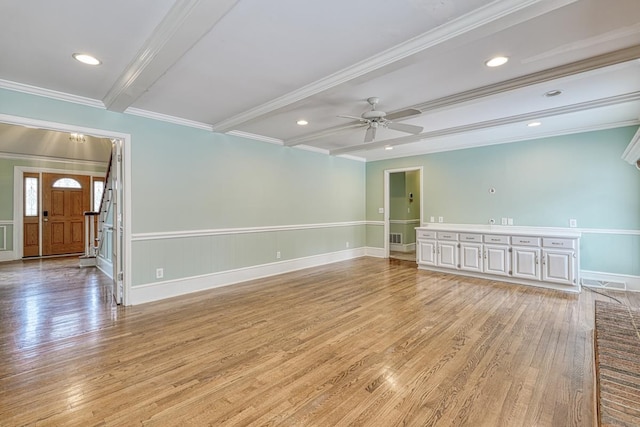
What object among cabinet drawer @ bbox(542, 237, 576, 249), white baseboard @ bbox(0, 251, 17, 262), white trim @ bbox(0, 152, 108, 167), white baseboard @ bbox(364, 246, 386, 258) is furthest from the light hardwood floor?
white trim @ bbox(0, 152, 108, 167)

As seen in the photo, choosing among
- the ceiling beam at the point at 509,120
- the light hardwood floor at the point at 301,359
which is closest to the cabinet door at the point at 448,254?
the light hardwood floor at the point at 301,359

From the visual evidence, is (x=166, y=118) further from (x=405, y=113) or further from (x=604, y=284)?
(x=604, y=284)

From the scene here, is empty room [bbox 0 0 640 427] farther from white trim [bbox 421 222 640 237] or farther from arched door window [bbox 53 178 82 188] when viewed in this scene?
arched door window [bbox 53 178 82 188]

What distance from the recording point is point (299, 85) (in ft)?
10.2

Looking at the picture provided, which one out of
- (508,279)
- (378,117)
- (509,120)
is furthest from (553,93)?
(508,279)

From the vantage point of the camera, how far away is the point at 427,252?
580 centimetres

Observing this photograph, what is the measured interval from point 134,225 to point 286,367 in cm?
285

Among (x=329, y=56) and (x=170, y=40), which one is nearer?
(x=170, y=40)

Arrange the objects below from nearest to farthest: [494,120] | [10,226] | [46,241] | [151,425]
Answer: [151,425] < [494,120] < [10,226] < [46,241]

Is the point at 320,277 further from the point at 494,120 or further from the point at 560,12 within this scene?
the point at 560,12

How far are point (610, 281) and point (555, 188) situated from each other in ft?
5.23

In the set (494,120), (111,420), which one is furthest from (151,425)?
(494,120)

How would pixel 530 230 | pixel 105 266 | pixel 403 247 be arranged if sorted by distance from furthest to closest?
pixel 403 247 → pixel 105 266 → pixel 530 230

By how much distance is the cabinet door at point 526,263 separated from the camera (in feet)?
15.0
